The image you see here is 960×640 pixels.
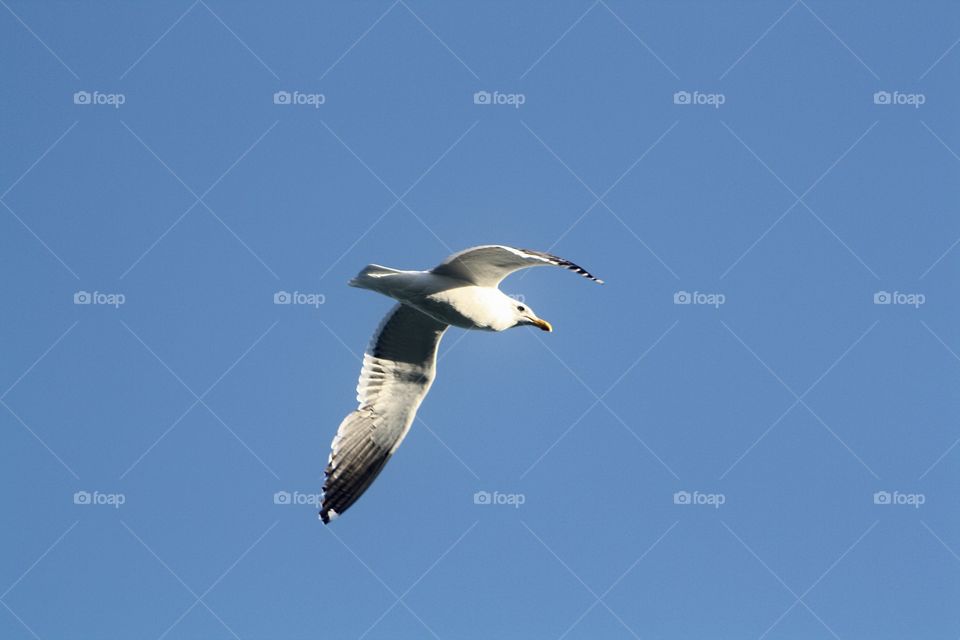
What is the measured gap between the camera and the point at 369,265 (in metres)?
11.2

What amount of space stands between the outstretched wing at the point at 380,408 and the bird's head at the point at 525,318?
90 cm

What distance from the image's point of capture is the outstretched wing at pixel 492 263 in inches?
417

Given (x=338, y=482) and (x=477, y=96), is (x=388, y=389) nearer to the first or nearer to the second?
(x=338, y=482)

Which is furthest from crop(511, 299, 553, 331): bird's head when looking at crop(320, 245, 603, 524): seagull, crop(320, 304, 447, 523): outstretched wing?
crop(320, 304, 447, 523): outstretched wing

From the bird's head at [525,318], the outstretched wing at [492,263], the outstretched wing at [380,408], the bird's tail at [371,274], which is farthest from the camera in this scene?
the outstretched wing at [380,408]

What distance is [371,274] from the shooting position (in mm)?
11188

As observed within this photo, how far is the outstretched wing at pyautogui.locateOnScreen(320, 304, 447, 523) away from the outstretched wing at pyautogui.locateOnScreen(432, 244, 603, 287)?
3.88ft

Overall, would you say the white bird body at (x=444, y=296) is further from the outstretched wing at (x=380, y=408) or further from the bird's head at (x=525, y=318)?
the outstretched wing at (x=380, y=408)

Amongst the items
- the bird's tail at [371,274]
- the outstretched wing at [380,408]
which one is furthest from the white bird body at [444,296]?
the outstretched wing at [380,408]

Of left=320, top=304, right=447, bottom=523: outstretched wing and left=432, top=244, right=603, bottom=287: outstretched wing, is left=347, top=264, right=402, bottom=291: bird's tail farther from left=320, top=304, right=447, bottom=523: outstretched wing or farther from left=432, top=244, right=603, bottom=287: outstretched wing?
left=320, top=304, right=447, bottom=523: outstretched wing

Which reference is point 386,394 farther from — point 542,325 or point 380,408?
point 542,325

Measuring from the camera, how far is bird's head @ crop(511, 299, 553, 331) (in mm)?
11938

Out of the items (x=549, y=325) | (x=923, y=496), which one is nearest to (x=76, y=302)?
(x=549, y=325)

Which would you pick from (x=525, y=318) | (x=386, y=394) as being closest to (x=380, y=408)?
(x=386, y=394)
